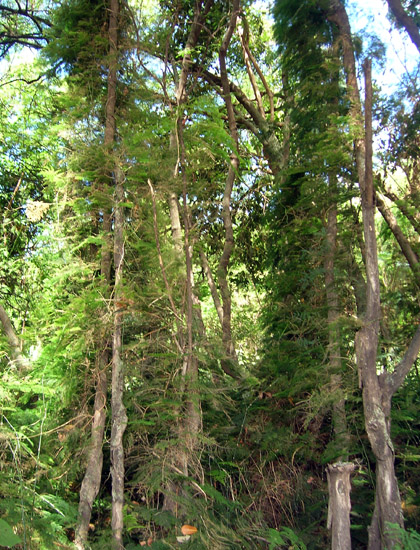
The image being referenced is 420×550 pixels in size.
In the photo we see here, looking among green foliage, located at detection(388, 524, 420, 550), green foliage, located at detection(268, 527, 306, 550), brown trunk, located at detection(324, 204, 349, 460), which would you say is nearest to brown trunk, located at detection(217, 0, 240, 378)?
brown trunk, located at detection(324, 204, 349, 460)

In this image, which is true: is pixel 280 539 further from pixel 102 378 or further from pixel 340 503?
pixel 102 378

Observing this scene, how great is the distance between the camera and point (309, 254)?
5941 millimetres

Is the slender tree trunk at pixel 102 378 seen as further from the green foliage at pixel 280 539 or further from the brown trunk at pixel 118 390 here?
the green foliage at pixel 280 539

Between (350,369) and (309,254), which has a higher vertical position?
(309,254)

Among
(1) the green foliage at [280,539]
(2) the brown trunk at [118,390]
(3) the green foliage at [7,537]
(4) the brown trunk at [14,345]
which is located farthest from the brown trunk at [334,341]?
(4) the brown trunk at [14,345]

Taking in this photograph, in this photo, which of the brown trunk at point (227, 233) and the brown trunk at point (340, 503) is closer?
the brown trunk at point (340, 503)

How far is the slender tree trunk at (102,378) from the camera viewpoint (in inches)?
172

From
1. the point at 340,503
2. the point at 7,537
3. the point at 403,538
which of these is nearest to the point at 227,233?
the point at 340,503

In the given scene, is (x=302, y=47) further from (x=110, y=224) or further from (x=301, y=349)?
(x=301, y=349)

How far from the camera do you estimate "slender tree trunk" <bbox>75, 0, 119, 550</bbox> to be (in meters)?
4.38

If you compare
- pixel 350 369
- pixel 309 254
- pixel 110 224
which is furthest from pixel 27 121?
pixel 350 369

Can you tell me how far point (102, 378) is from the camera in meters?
4.86

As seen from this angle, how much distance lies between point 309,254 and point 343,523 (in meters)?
3.17

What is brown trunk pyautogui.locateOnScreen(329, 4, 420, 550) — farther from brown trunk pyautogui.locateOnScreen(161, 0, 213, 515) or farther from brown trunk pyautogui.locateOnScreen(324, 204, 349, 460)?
brown trunk pyautogui.locateOnScreen(161, 0, 213, 515)
